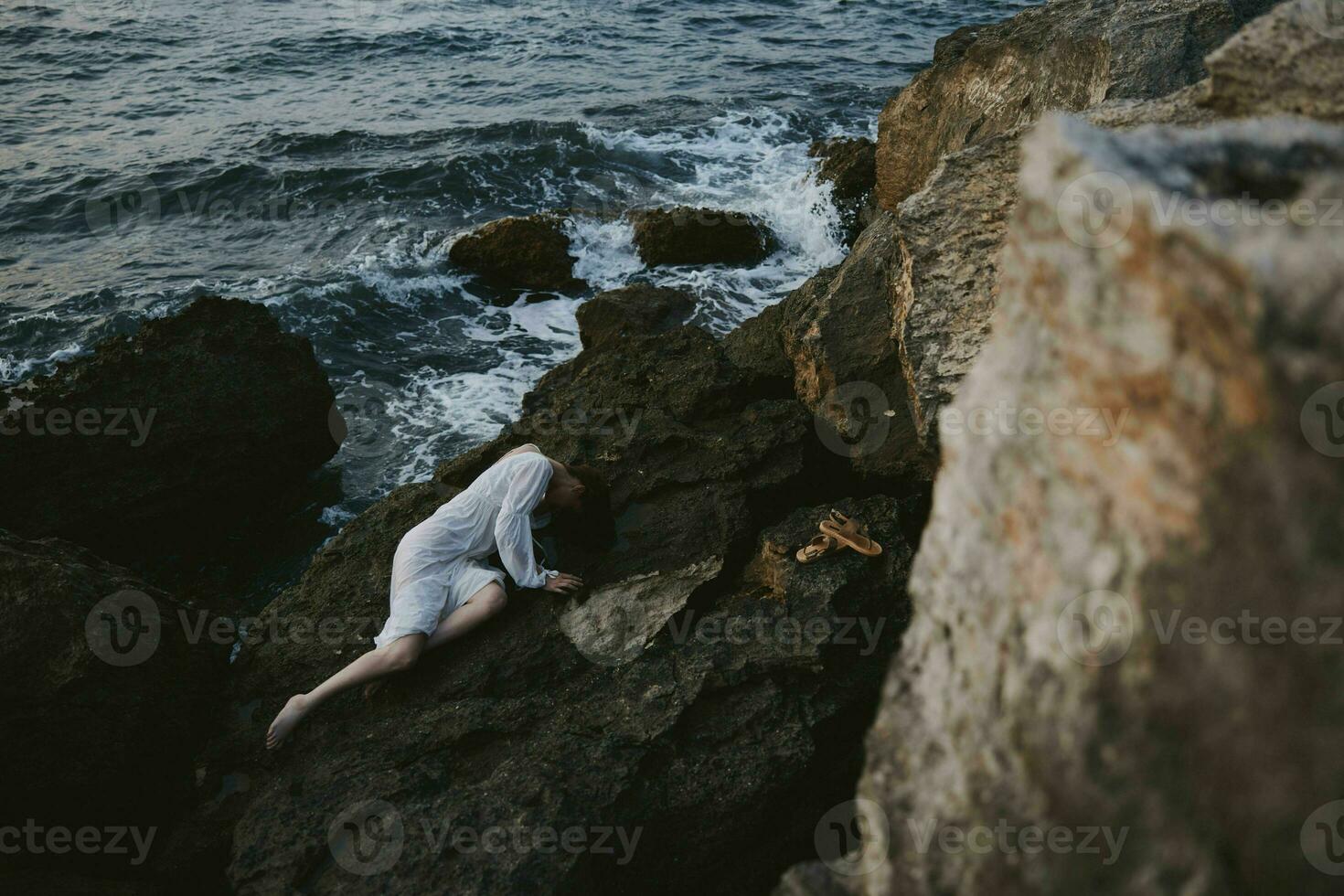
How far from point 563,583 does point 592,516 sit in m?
0.46

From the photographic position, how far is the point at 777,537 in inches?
171

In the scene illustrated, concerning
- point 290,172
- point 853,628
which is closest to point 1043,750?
point 853,628

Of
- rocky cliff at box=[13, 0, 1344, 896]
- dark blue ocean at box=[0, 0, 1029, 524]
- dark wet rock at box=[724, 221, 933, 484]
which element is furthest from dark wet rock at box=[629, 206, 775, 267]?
dark wet rock at box=[724, 221, 933, 484]

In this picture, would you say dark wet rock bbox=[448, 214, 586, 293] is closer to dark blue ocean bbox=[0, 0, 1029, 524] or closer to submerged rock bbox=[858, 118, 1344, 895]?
dark blue ocean bbox=[0, 0, 1029, 524]

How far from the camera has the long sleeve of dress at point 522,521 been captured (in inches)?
181

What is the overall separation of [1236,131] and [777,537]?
119 inches

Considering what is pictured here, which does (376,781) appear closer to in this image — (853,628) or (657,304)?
(853,628)

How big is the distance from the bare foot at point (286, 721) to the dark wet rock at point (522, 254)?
7050 millimetres

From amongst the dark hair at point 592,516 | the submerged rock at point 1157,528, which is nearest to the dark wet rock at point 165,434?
the dark hair at point 592,516

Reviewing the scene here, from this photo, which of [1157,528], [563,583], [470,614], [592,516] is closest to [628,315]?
[592,516]

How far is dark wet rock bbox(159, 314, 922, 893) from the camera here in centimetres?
320

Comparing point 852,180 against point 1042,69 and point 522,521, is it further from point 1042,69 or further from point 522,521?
point 522,521

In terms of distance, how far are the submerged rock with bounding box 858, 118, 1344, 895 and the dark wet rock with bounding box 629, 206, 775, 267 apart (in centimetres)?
936

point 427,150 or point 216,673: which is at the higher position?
point 427,150
